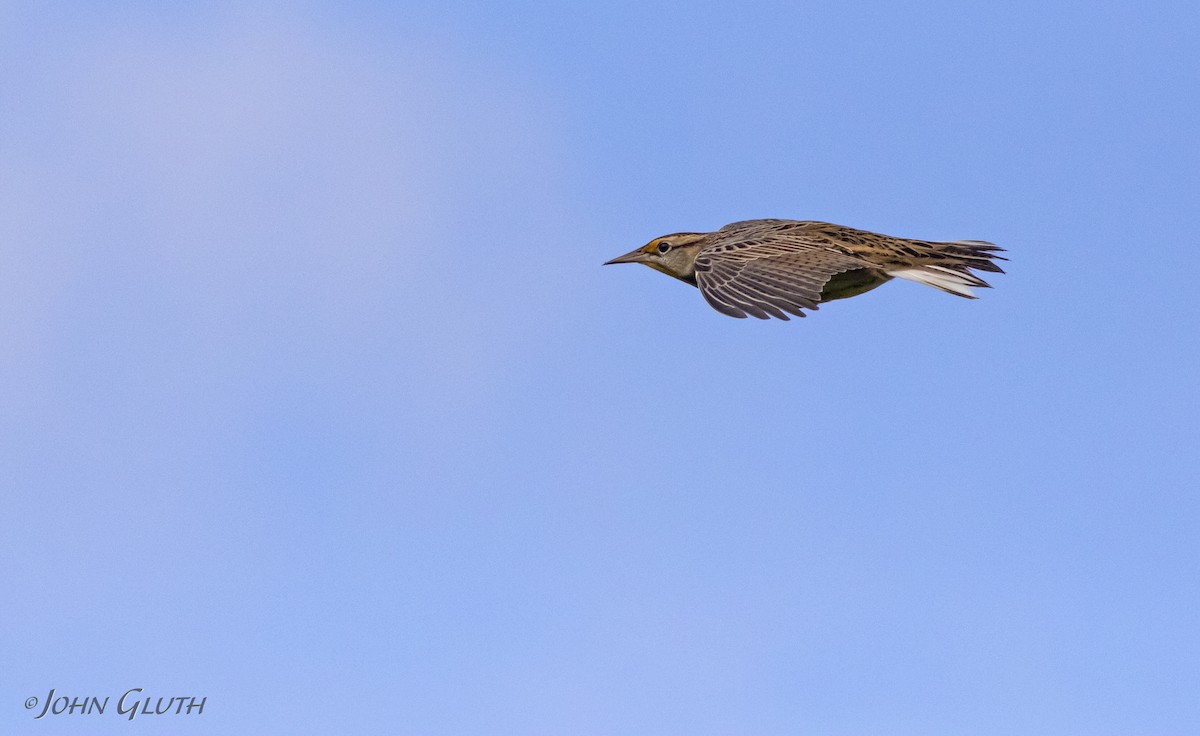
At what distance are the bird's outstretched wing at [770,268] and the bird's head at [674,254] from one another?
1.62 feet

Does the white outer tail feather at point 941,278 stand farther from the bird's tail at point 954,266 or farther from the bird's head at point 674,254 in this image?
the bird's head at point 674,254

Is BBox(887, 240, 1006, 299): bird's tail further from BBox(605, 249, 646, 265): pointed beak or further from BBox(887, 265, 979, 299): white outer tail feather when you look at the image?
BBox(605, 249, 646, 265): pointed beak

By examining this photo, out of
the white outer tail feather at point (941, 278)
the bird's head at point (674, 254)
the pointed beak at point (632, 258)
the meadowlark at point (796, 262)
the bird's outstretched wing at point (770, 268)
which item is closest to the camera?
the bird's outstretched wing at point (770, 268)

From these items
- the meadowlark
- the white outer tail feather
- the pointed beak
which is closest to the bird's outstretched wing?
the meadowlark

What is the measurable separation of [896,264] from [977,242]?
1.93 metres

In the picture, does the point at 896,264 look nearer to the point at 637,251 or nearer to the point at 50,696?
the point at 637,251

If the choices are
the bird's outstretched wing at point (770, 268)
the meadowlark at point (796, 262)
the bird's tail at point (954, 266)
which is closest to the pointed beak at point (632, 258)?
the meadowlark at point (796, 262)

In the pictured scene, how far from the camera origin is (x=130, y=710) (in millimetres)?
15414

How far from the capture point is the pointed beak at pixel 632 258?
1795 centimetres

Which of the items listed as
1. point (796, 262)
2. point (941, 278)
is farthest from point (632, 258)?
point (941, 278)

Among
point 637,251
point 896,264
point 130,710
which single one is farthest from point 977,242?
point 130,710

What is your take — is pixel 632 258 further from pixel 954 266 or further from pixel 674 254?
pixel 954 266

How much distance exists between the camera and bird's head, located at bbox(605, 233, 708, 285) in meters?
17.4

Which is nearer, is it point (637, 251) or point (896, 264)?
point (896, 264)
